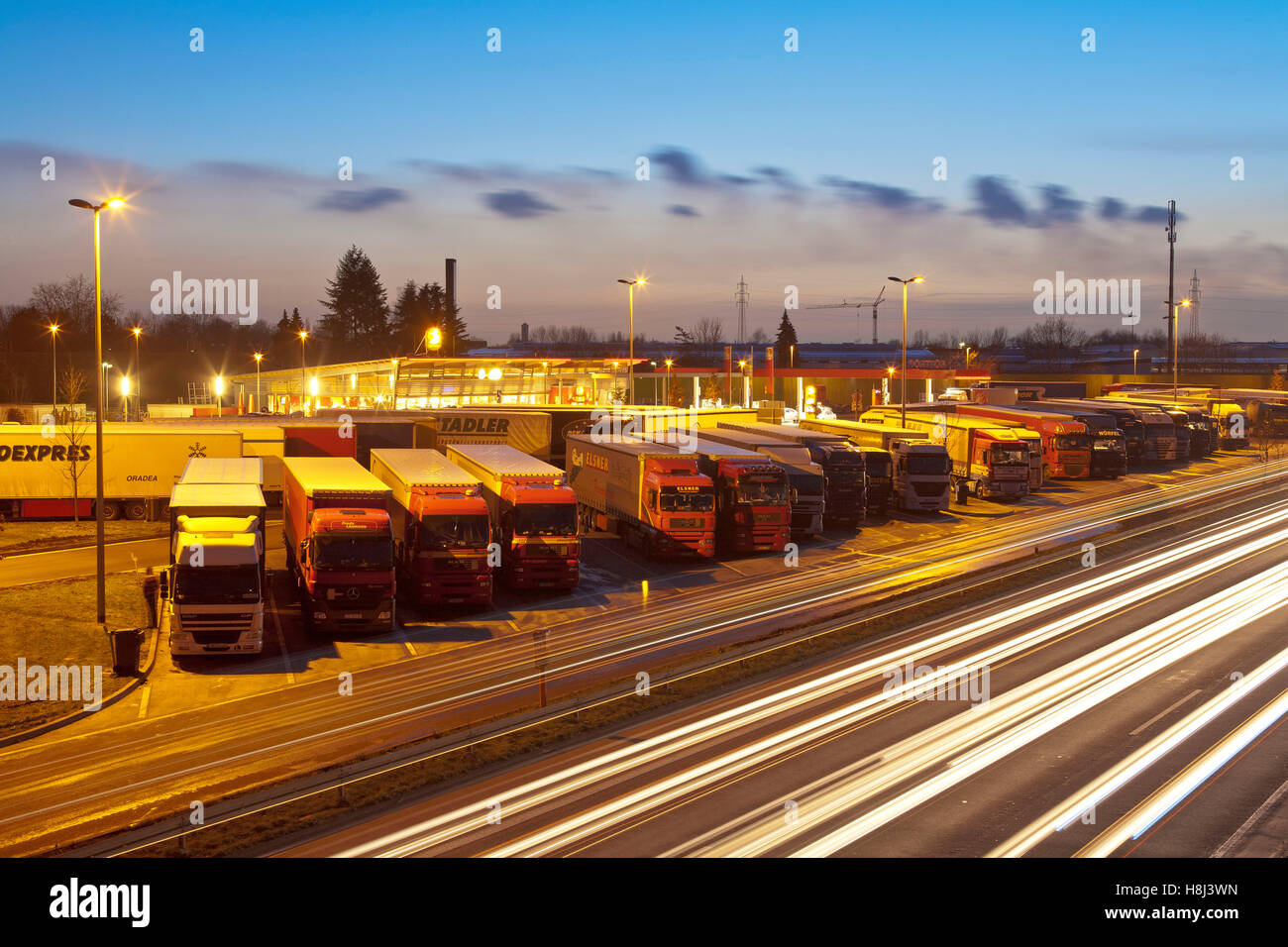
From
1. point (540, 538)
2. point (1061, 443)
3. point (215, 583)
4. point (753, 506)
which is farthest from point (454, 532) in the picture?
point (1061, 443)

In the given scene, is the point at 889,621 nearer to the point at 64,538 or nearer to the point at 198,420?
the point at 64,538

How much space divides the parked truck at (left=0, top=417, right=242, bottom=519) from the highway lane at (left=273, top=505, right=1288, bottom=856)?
32.3 meters

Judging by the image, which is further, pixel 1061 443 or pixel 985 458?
pixel 1061 443

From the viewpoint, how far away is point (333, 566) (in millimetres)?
27562

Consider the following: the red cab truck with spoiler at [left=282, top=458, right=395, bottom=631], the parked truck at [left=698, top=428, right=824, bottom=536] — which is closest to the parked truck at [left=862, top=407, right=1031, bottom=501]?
the parked truck at [left=698, top=428, right=824, bottom=536]

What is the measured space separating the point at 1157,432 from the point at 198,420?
57893mm

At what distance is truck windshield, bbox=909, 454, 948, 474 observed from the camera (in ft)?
165

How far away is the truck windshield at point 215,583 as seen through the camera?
25203 mm

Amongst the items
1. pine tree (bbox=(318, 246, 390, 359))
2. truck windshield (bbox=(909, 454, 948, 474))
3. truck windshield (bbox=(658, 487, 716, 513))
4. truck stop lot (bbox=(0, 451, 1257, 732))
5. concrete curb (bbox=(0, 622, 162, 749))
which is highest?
pine tree (bbox=(318, 246, 390, 359))

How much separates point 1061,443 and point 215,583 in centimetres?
5012

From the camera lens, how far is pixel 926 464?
5028 centimetres

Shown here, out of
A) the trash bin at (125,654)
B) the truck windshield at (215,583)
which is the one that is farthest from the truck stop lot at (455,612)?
the truck windshield at (215,583)

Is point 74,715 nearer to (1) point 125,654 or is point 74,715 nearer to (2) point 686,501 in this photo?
(1) point 125,654

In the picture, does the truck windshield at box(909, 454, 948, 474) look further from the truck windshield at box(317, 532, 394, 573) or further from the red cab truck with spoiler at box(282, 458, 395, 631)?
the truck windshield at box(317, 532, 394, 573)
